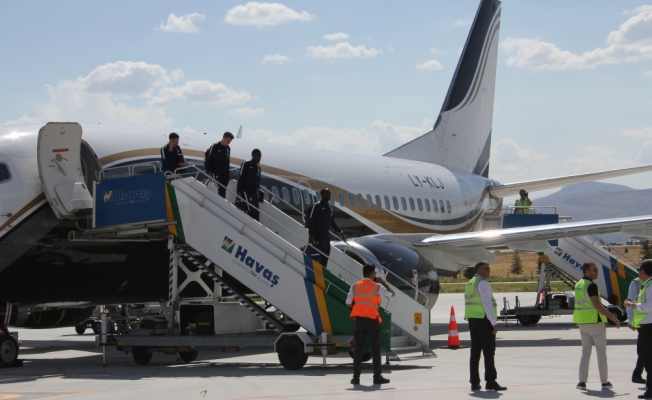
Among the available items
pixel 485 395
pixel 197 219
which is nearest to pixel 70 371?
pixel 197 219

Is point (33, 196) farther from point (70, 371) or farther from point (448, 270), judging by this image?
point (448, 270)

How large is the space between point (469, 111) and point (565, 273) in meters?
6.43

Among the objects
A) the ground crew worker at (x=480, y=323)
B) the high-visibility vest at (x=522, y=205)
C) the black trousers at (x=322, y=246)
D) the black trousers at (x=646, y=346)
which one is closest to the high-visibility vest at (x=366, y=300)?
the ground crew worker at (x=480, y=323)

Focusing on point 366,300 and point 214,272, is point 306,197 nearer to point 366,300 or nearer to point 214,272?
point 214,272

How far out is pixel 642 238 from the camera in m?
18.7

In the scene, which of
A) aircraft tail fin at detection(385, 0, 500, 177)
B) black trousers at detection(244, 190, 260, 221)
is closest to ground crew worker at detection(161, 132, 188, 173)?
black trousers at detection(244, 190, 260, 221)

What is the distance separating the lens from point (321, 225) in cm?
1297

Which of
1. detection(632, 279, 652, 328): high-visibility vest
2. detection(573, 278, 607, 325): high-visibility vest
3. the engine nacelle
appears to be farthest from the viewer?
the engine nacelle

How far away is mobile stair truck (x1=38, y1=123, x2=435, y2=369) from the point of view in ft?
39.5

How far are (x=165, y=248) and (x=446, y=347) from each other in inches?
212

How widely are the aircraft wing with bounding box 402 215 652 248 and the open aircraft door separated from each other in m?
7.08

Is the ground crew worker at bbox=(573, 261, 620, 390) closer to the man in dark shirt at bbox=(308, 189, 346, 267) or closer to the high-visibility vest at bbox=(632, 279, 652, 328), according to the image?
the high-visibility vest at bbox=(632, 279, 652, 328)

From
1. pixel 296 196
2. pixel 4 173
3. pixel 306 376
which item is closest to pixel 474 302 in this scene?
pixel 306 376

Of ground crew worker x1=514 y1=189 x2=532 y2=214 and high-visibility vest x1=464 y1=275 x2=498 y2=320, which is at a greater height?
ground crew worker x1=514 y1=189 x2=532 y2=214
